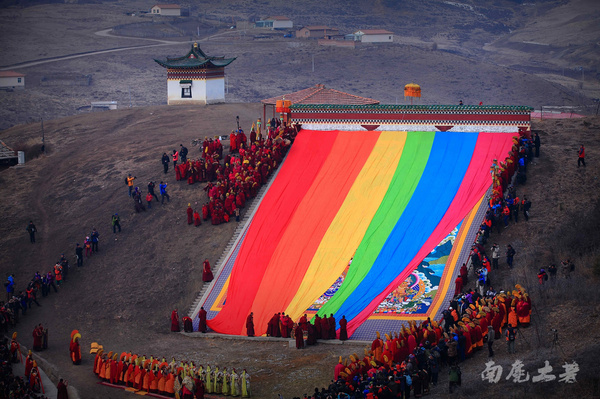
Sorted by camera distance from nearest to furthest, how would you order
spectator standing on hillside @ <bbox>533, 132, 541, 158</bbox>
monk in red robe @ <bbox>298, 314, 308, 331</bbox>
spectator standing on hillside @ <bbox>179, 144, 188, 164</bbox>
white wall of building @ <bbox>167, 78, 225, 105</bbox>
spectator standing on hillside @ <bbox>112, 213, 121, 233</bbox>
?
monk in red robe @ <bbox>298, 314, 308, 331</bbox> < spectator standing on hillside @ <bbox>112, 213, 121, 233</bbox> < spectator standing on hillside @ <bbox>533, 132, 541, 158</bbox> < spectator standing on hillside @ <bbox>179, 144, 188, 164</bbox> < white wall of building @ <bbox>167, 78, 225, 105</bbox>

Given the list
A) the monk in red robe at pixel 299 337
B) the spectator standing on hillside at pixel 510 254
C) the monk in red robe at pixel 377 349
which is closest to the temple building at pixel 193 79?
the spectator standing on hillside at pixel 510 254

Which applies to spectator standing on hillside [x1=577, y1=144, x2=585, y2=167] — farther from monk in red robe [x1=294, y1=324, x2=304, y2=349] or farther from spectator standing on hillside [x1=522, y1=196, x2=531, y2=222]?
monk in red robe [x1=294, y1=324, x2=304, y2=349]

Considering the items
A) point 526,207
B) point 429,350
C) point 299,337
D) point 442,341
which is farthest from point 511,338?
point 526,207

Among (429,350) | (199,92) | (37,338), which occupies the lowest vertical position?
(37,338)

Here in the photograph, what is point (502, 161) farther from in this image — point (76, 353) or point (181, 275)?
point (76, 353)

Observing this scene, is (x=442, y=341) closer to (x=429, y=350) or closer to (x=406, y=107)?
(x=429, y=350)

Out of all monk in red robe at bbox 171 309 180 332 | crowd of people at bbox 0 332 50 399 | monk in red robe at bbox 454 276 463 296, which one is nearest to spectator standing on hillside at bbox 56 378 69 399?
crowd of people at bbox 0 332 50 399
